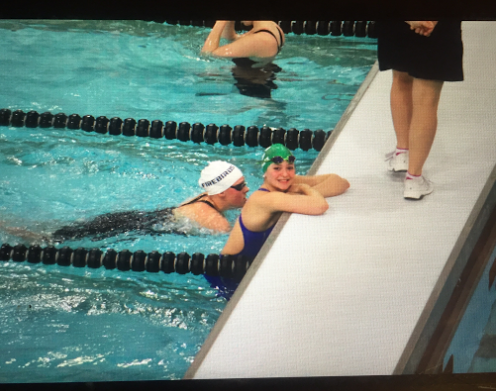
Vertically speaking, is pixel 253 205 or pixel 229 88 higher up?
pixel 229 88

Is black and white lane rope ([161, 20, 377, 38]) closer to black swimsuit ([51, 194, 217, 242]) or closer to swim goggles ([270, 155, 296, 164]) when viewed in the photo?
swim goggles ([270, 155, 296, 164])

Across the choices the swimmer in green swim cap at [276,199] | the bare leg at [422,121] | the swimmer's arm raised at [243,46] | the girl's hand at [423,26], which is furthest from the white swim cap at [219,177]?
the girl's hand at [423,26]

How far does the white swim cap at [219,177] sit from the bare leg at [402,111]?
54 cm

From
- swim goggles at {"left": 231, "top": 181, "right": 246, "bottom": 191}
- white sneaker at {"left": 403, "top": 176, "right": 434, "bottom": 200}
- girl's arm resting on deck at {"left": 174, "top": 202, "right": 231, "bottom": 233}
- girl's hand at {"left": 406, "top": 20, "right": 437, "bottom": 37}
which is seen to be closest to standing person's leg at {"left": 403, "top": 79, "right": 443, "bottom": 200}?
white sneaker at {"left": 403, "top": 176, "right": 434, "bottom": 200}

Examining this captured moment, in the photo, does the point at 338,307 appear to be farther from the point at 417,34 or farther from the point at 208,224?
the point at 417,34

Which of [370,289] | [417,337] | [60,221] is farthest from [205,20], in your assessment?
[417,337]

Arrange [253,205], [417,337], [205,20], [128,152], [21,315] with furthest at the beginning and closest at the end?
[128,152] < [205,20] < [253,205] < [21,315] < [417,337]

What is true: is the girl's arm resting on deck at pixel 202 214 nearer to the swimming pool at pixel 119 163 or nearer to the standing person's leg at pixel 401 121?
the swimming pool at pixel 119 163

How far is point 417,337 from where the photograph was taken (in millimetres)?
1618

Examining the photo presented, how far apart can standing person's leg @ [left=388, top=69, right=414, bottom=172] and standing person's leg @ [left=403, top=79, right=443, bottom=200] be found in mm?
15

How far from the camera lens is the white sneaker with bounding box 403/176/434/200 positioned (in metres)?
1.87

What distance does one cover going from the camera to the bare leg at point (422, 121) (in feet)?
6.20

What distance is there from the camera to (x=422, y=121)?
1.89 metres

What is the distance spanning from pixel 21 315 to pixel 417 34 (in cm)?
154
